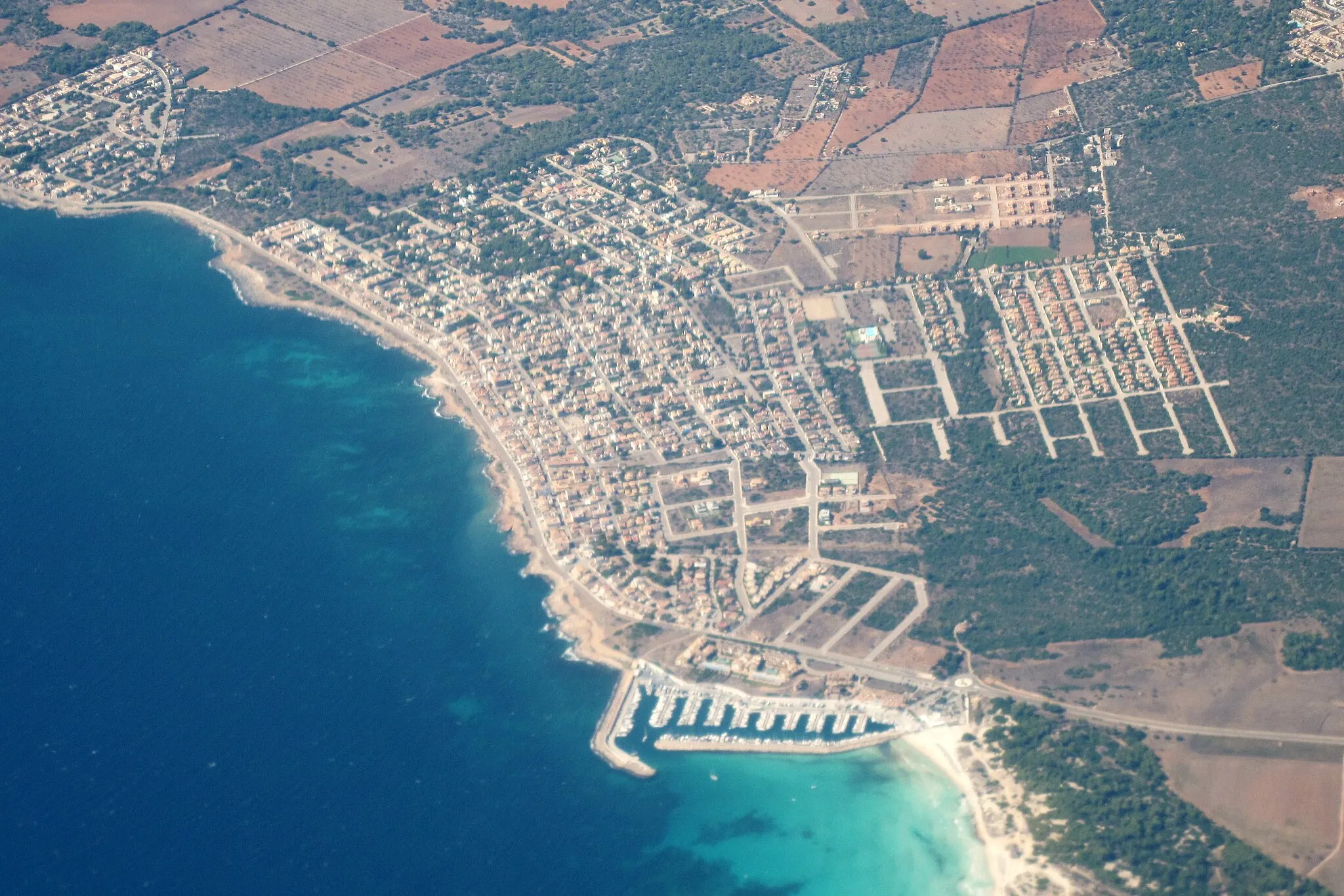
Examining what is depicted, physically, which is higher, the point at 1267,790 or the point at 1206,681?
the point at 1206,681

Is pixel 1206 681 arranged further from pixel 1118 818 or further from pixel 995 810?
pixel 995 810

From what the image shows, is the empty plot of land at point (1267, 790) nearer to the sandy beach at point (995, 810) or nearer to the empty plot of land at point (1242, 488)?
the sandy beach at point (995, 810)

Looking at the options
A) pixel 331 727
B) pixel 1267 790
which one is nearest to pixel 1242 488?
pixel 1267 790

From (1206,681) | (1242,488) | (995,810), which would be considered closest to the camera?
(995,810)

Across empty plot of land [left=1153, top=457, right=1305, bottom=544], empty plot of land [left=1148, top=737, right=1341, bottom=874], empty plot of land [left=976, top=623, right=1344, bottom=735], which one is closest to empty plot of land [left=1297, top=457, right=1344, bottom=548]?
empty plot of land [left=1153, top=457, right=1305, bottom=544]

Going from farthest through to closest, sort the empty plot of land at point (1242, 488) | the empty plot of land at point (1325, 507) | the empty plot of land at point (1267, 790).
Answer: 1. the empty plot of land at point (1242, 488)
2. the empty plot of land at point (1325, 507)
3. the empty plot of land at point (1267, 790)

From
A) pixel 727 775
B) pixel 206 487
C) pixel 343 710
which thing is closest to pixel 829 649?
pixel 727 775

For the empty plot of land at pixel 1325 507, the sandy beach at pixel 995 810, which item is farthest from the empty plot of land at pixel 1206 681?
the empty plot of land at pixel 1325 507
